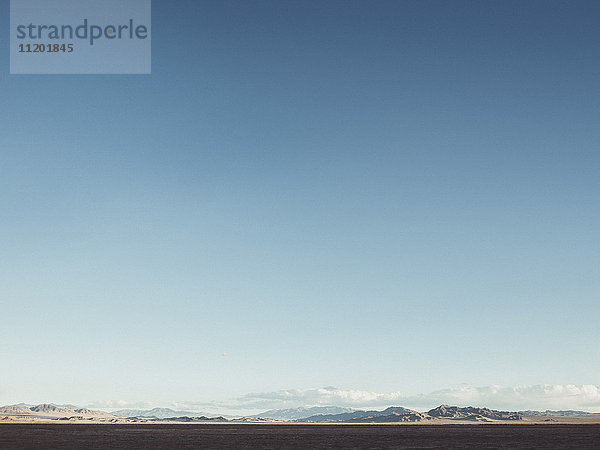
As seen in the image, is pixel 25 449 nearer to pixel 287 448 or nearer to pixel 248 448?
pixel 248 448

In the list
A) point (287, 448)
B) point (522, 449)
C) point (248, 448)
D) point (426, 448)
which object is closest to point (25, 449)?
point (248, 448)

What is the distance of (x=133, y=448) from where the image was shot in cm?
5006

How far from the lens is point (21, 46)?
2018 inches

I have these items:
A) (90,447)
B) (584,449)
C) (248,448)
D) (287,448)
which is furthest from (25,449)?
(584,449)

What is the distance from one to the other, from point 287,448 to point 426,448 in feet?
40.5

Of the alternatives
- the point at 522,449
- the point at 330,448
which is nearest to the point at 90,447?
the point at 330,448

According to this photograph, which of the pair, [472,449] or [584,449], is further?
[472,449]

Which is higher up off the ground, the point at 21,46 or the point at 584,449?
the point at 21,46

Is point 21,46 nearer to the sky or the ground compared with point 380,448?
nearer to the sky

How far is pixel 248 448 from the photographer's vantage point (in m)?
50.6

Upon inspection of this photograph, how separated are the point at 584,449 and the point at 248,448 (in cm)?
2759

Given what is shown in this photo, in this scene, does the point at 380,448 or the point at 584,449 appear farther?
the point at 380,448

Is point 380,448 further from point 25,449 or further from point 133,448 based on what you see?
point 25,449

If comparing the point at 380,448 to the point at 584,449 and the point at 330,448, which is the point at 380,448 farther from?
the point at 584,449
